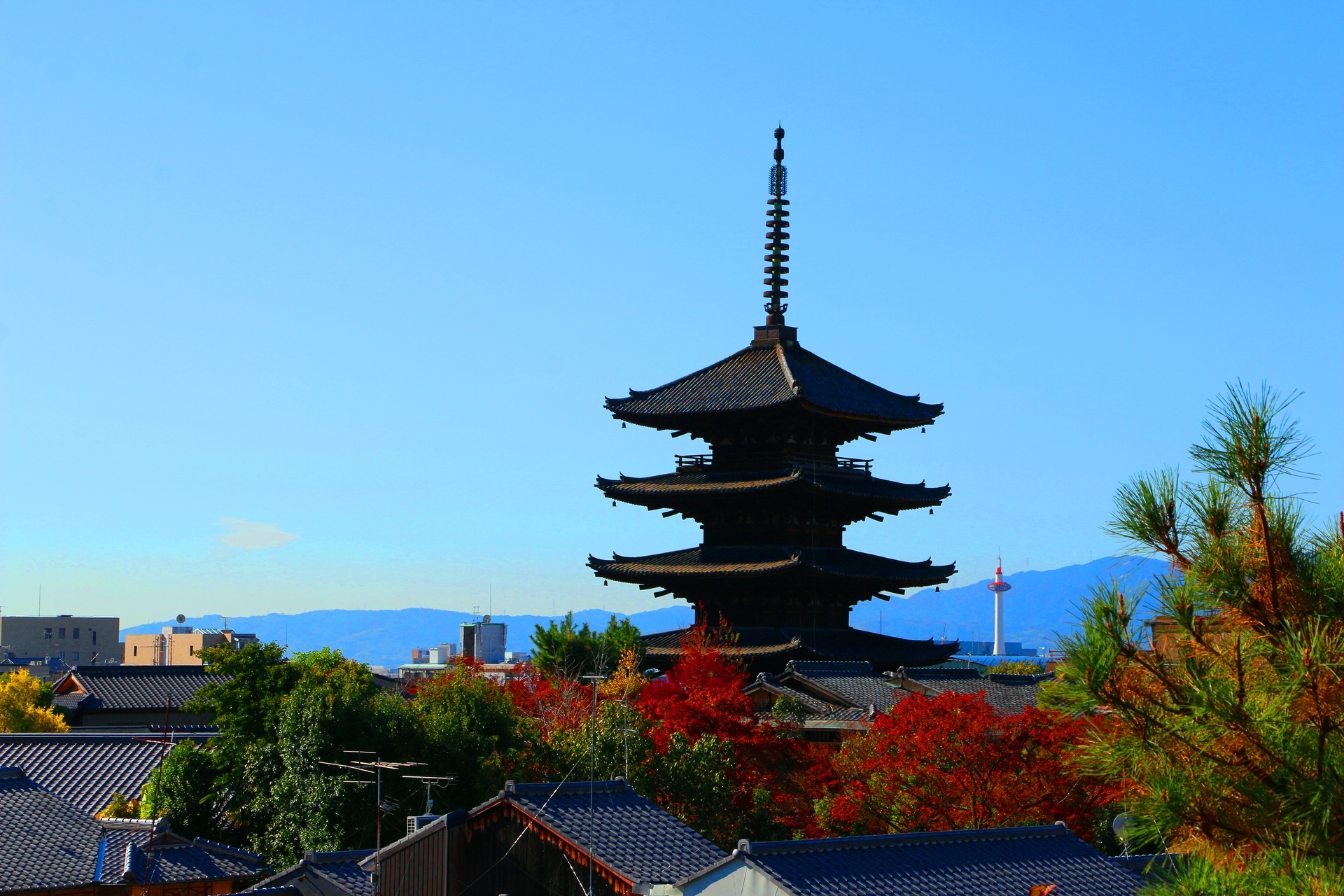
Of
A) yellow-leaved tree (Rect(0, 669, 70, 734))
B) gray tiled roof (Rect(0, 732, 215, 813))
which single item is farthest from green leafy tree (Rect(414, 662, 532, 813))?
yellow-leaved tree (Rect(0, 669, 70, 734))

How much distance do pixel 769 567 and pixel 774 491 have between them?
2.59 metres

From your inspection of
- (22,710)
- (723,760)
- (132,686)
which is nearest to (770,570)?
(723,760)

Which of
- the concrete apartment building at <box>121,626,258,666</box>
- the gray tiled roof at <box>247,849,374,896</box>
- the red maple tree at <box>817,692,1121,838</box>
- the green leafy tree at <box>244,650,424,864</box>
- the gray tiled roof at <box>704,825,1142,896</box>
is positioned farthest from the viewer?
the concrete apartment building at <box>121,626,258,666</box>

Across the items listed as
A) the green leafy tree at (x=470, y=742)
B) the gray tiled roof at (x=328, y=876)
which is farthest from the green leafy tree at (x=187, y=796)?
the gray tiled roof at (x=328, y=876)

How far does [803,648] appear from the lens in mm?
48719

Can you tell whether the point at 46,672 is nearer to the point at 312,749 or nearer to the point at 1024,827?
the point at 312,749

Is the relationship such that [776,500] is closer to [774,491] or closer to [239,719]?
[774,491]

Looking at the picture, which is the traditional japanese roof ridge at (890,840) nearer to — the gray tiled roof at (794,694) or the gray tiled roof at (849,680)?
the gray tiled roof at (849,680)

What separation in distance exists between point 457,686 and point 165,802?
747 centimetres

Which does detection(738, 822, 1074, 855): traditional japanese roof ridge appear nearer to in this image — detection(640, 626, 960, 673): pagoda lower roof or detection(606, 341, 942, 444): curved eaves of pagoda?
detection(640, 626, 960, 673): pagoda lower roof

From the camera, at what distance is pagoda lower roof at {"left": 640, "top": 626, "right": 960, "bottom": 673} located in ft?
160

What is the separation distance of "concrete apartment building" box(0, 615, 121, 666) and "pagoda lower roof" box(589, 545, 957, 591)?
115573 millimetres

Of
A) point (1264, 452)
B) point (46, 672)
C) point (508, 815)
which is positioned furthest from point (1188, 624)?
point (46, 672)

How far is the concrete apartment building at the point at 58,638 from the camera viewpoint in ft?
498
